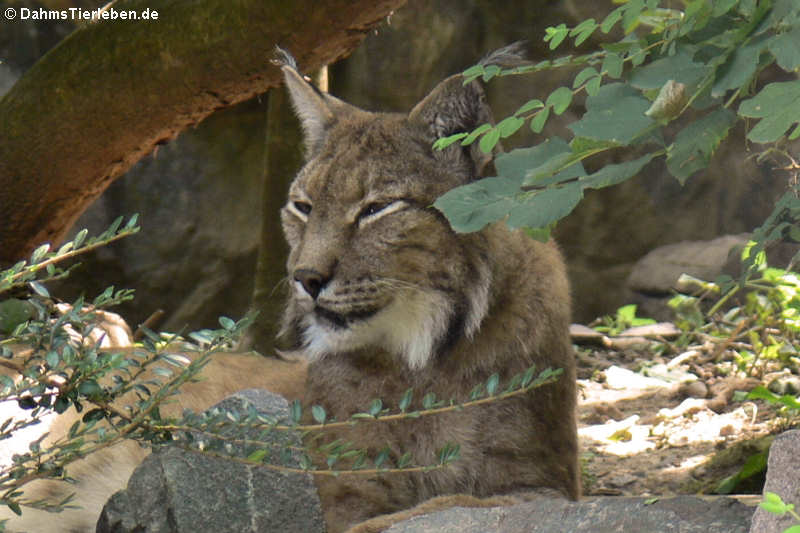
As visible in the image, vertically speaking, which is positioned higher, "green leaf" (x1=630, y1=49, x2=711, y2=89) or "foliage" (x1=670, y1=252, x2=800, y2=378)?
"green leaf" (x1=630, y1=49, x2=711, y2=89)

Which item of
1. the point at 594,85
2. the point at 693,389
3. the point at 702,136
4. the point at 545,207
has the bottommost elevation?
the point at 693,389

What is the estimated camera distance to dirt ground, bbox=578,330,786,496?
4273 mm

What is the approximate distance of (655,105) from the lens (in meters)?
2.13

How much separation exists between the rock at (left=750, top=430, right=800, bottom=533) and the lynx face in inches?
54.6

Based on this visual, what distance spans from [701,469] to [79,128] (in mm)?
3106

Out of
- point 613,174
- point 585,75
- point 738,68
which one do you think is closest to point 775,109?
point 738,68

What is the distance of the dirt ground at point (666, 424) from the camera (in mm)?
4273

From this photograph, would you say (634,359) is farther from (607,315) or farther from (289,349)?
(289,349)

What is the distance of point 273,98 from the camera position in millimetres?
6410

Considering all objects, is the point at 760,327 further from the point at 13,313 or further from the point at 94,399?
the point at 94,399

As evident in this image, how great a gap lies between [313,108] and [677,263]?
15.8 ft

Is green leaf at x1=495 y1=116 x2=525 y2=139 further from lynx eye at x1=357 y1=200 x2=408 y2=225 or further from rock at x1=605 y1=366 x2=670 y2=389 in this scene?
rock at x1=605 y1=366 x2=670 y2=389

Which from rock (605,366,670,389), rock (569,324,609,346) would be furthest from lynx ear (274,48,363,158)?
rock (569,324,609,346)

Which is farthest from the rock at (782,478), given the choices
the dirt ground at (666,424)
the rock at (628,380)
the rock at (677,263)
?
the rock at (677,263)
